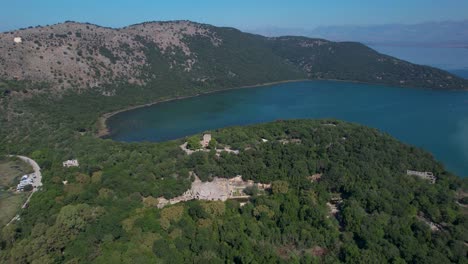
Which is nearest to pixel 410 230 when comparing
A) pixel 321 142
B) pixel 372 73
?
pixel 321 142

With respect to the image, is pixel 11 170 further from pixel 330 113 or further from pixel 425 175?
pixel 330 113

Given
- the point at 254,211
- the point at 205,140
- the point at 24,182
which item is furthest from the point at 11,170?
the point at 254,211

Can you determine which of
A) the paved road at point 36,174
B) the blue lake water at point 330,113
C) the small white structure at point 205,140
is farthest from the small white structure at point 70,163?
the blue lake water at point 330,113

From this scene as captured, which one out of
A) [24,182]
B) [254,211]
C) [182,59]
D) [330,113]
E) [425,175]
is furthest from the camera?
[182,59]

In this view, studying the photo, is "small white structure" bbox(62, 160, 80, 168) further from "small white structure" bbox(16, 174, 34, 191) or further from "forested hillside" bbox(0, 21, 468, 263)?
"small white structure" bbox(16, 174, 34, 191)

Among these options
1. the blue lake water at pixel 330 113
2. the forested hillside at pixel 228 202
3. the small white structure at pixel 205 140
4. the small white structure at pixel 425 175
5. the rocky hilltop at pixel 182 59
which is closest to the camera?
the forested hillside at pixel 228 202

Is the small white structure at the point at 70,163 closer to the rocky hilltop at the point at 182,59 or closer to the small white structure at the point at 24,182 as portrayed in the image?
the small white structure at the point at 24,182
